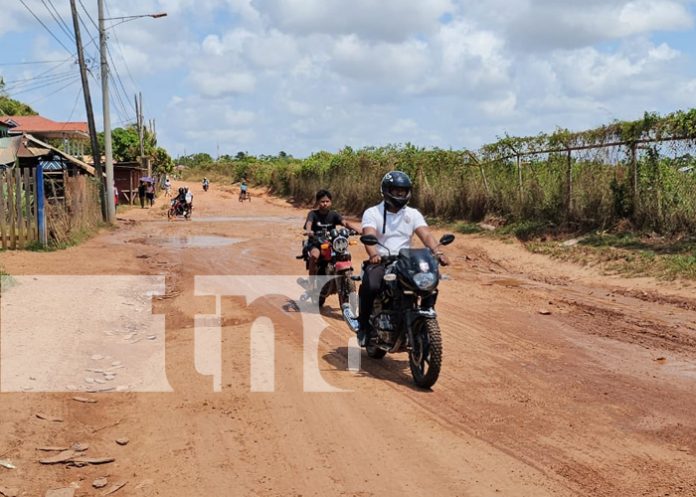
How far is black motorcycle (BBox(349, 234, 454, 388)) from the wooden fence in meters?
11.5

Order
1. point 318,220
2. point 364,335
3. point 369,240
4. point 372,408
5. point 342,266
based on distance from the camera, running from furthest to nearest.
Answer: point 318,220 < point 342,266 < point 364,335 < point 369,240 < point 372,408

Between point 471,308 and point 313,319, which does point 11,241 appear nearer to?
point 313,319

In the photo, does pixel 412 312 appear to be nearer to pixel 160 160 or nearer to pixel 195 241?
pixel 195 241

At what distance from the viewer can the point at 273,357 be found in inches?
295

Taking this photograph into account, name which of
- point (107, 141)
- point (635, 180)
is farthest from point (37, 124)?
point (635, 180)

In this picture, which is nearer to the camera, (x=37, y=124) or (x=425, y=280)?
(x=425, y=280)

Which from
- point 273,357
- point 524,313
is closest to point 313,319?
point 273,357

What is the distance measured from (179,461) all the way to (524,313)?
6320 mm

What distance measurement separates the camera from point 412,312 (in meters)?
6.51

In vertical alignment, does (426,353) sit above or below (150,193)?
below

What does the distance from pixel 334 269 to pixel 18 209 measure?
382 inches

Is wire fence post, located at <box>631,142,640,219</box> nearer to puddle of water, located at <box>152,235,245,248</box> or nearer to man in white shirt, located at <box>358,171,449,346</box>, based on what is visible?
man in white shirt, located at <box>358,171,449,346</box>

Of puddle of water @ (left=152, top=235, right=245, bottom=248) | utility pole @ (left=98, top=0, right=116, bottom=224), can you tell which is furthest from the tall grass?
utility pole @ (left=98, top=0, right=116, bottom=224)

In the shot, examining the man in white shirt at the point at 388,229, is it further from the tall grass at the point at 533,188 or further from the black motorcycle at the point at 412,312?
the tall grass at the point at 533,188
